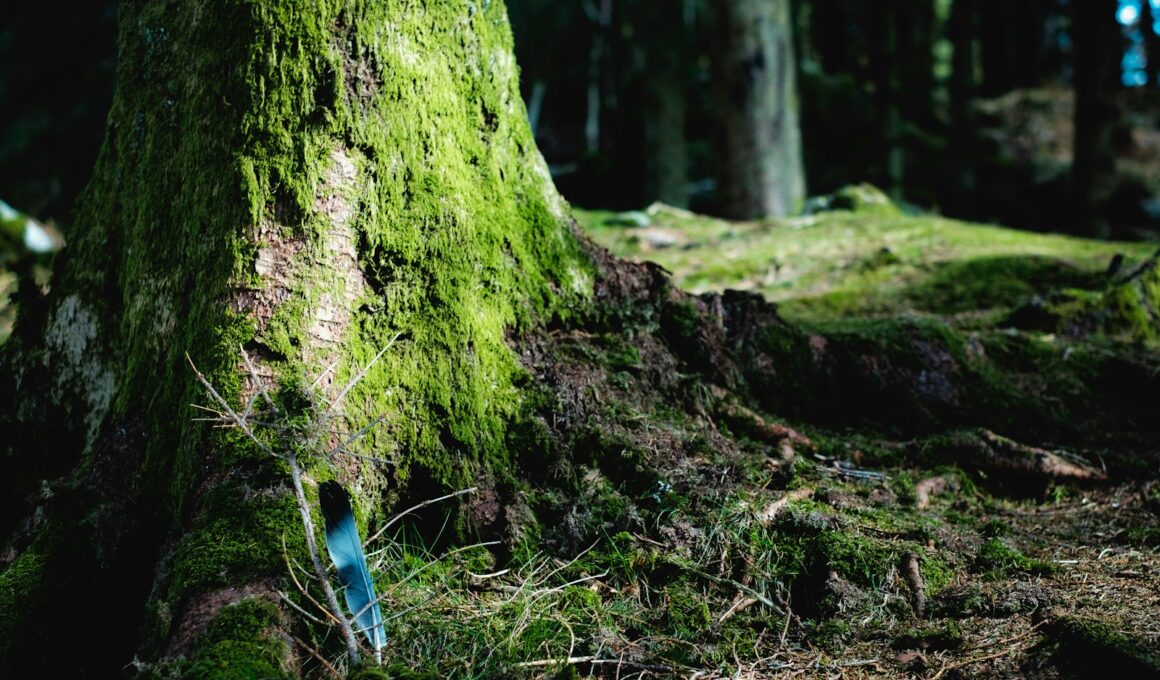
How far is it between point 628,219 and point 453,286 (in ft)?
21.2

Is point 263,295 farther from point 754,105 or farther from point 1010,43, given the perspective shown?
point 1010,43

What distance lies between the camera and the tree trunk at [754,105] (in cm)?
1069

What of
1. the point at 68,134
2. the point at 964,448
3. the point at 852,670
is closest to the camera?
the point at 852,670

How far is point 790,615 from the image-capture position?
9.02 ft

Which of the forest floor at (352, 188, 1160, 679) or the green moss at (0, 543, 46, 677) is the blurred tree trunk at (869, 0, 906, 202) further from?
the green moss at (0, 543, 46, 677)

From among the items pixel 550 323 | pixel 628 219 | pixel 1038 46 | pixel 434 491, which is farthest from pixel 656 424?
pixel 1038 46

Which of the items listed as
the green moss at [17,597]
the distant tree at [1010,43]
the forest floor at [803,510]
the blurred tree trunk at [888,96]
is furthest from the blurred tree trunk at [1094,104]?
the distant tree at [1010,43]

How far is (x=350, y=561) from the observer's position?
2.43 m

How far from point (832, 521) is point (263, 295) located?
2.02 m

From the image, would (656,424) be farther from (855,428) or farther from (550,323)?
(855,428)

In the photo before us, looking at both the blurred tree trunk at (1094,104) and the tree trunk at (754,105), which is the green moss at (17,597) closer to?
the tree trunk at (754,105)

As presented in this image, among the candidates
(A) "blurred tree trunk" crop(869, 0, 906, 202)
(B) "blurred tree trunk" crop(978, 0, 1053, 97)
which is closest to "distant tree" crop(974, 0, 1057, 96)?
(B) "blurred tree trunk" crop(978, 0, 1053, 97)

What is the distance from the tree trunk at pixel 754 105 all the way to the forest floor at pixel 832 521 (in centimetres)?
584

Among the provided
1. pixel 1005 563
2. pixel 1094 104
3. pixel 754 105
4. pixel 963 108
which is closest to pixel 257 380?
pixel 1005 563
